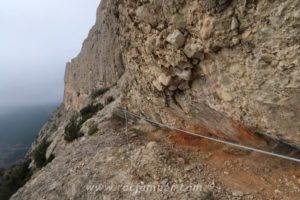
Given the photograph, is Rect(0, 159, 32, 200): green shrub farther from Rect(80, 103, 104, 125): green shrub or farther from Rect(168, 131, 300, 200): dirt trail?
Rect(168, 131, 300, 200): dirt trail

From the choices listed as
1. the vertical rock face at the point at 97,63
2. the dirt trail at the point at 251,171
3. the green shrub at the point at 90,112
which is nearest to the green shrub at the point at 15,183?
the green shrub at the point at 90,112

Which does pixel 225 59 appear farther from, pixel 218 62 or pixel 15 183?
pixel 15 183

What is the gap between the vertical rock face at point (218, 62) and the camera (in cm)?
452

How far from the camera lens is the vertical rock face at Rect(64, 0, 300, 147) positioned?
452cm

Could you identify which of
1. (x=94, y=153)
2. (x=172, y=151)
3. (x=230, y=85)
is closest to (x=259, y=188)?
(x=230, y=85)

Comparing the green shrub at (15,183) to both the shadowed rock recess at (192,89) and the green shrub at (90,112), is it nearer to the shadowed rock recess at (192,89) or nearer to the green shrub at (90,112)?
the shadowed rock recess at (192,89)

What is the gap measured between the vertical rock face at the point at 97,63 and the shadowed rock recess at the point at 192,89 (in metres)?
15.6

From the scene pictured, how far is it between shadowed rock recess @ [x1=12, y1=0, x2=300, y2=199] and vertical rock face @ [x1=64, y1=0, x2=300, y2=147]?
0.06ft

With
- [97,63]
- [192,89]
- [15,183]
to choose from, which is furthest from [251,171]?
[97,63]

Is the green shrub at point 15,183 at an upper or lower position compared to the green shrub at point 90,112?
lower

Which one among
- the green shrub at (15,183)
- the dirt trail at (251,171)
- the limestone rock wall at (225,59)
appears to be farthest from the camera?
the green shrub at (15,183)

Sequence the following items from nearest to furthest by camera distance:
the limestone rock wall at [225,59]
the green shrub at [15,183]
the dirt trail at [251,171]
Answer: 1. the limestone rock wall at [225,59]
2. the dirt trail at [251,171]
3. the green shrub at [15,183]

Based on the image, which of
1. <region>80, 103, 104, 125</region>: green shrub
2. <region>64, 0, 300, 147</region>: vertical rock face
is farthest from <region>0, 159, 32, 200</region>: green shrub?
<region>64, 0, 300, 147</region>: vertical rock face

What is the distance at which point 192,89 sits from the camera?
268 inches
